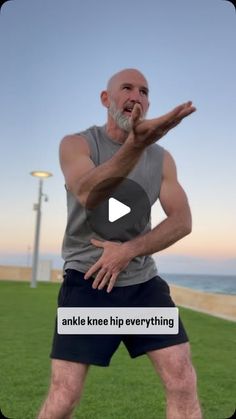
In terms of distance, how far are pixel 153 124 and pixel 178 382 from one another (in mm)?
961

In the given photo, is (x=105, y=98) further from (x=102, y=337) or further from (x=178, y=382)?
(x=178, y=382)

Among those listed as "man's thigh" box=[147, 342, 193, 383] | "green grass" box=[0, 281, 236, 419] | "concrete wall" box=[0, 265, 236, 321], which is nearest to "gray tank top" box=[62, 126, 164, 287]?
"man's thigh" box=[147, 342, 193, 383]

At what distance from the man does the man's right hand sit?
26 centimetres

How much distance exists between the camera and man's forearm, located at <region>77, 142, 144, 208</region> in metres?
1.49

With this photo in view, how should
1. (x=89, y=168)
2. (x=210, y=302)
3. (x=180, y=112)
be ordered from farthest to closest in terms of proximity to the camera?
(x=210, y=302) < (x=89, y=168) < (x=180, y=112)

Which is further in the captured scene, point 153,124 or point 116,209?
point 116,209

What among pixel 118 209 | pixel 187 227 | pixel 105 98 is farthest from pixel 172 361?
pixel 105 98

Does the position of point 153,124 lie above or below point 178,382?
above

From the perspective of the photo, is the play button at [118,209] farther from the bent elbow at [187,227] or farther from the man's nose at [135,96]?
the man's nose at [135,96]

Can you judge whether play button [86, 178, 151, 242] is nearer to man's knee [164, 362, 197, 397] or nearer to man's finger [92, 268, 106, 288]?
man's finger [92, 268, 106, 288]

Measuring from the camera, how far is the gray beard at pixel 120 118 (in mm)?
1705

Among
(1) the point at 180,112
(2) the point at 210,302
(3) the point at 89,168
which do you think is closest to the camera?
(1) the point at 180,112

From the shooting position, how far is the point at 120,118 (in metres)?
1.74

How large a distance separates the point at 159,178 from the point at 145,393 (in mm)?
2297
